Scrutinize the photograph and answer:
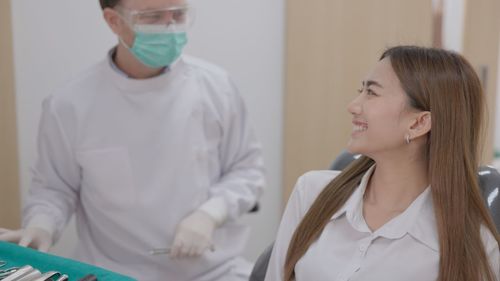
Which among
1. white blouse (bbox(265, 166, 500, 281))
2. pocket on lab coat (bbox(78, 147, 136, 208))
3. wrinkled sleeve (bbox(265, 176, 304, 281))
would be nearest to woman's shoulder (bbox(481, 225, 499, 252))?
white blouse (bbox(265, 166, 500, 281))

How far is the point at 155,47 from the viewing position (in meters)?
1.78

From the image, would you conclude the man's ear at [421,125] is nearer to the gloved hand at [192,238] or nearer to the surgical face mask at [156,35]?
the gloved hand at [192,238]

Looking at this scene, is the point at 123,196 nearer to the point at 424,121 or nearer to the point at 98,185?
the point at 98,185

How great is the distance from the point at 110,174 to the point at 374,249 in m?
0.82

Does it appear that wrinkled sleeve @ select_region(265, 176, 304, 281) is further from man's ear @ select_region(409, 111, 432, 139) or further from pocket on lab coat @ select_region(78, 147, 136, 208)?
pocket on lab coat @ select_region(78, 147, 136, 208)

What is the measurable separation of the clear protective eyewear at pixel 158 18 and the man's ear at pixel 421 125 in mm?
796

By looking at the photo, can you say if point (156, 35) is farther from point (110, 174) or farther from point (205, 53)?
point (205, 53)

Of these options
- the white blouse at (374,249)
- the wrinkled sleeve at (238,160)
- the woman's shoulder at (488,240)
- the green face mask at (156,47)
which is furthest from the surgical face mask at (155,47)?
the woman's shoulder at (488,240)

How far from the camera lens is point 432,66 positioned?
1.33 m

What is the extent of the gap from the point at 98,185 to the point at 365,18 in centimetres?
158

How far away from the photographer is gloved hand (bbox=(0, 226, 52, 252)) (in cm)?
152

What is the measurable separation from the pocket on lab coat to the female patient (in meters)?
0.58

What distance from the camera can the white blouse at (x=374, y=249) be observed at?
4.32 ft

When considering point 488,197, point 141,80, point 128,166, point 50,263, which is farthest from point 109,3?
point 488,197
